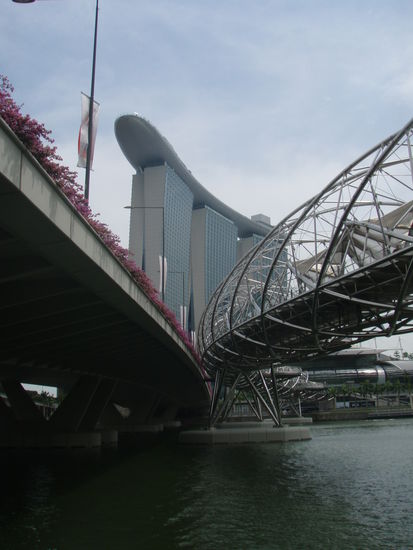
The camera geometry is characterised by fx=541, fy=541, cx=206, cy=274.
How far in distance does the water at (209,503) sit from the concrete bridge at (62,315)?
6761mm

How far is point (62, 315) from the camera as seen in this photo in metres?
22.4

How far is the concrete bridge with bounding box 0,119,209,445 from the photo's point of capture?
11945 millimetres

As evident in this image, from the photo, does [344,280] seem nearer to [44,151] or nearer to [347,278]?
[347,278]

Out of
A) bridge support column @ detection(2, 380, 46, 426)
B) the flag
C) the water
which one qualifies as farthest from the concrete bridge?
the flag

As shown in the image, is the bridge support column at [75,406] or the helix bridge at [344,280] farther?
the bridge support column at [75,406]

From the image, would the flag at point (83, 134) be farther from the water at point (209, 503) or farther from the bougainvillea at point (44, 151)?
the water at point (209, 503)

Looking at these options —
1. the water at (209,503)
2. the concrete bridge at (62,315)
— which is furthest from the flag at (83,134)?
the water at (209,503)

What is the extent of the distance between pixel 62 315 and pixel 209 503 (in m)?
9.44

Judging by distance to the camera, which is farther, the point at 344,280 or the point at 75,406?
the point at 75,406

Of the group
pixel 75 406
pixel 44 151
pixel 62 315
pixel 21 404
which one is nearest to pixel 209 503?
pixel 62 315

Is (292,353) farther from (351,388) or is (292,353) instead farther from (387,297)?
(351,388)

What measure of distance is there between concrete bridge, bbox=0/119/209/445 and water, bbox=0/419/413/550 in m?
6.76

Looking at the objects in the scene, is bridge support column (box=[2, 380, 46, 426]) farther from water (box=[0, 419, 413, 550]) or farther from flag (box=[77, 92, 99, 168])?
flag (box=[77, 92, 99, 168])

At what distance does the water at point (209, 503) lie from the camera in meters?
14.9
